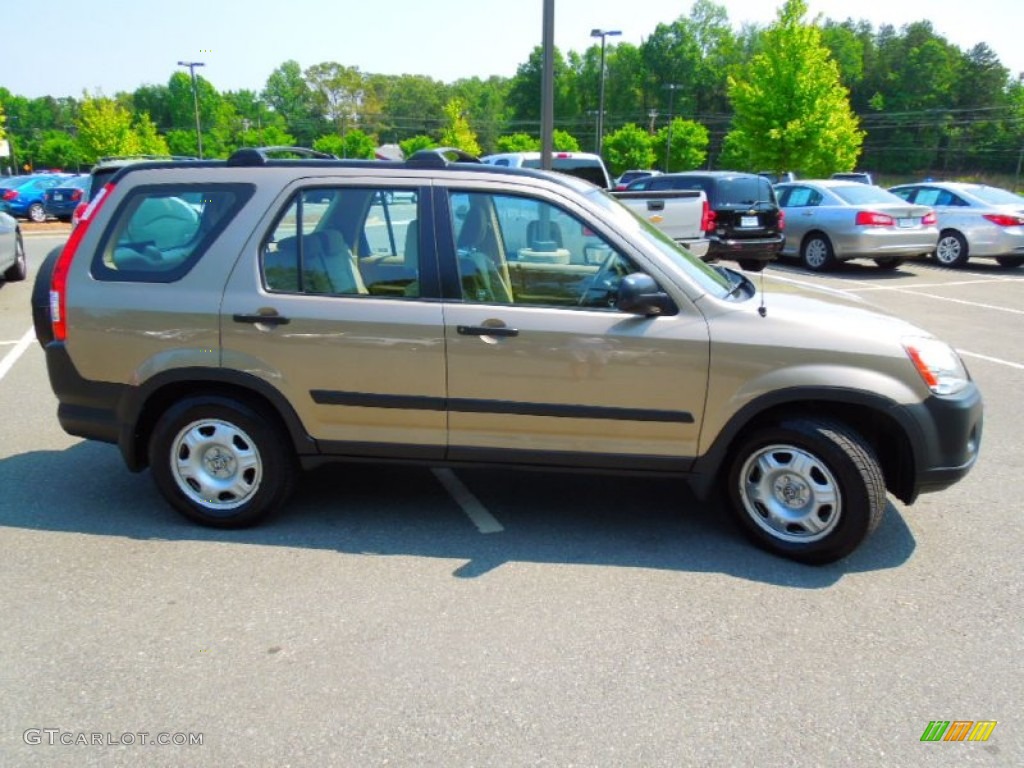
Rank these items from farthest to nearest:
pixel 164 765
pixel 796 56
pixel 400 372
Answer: pixel 796 56, pixel 400 372, pixel 164 765

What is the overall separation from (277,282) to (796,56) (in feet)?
94.3

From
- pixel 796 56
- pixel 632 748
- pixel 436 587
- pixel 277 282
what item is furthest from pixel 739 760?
pixel 796 56

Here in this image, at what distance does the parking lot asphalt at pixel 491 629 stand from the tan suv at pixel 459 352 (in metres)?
0.37

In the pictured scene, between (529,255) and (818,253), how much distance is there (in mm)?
12013

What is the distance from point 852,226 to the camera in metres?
13.6

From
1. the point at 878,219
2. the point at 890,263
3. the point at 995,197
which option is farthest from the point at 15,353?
the point at 995,197

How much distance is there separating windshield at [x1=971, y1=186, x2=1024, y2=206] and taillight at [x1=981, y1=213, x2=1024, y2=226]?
422 mm

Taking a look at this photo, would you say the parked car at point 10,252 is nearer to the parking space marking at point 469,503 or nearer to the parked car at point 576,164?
the parked car at point 576,164

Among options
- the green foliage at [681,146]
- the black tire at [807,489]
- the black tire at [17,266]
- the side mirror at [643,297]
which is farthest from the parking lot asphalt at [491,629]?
the green foliage at [681,146]

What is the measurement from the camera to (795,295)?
420 cm

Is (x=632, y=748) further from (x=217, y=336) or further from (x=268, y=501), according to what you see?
(x=217, y=336)

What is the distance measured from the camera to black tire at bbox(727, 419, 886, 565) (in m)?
3.55

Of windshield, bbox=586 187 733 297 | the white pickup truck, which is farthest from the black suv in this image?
windshield, bbox=586 187 733 297

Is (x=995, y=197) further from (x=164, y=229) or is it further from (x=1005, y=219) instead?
(x=164, y=229)
